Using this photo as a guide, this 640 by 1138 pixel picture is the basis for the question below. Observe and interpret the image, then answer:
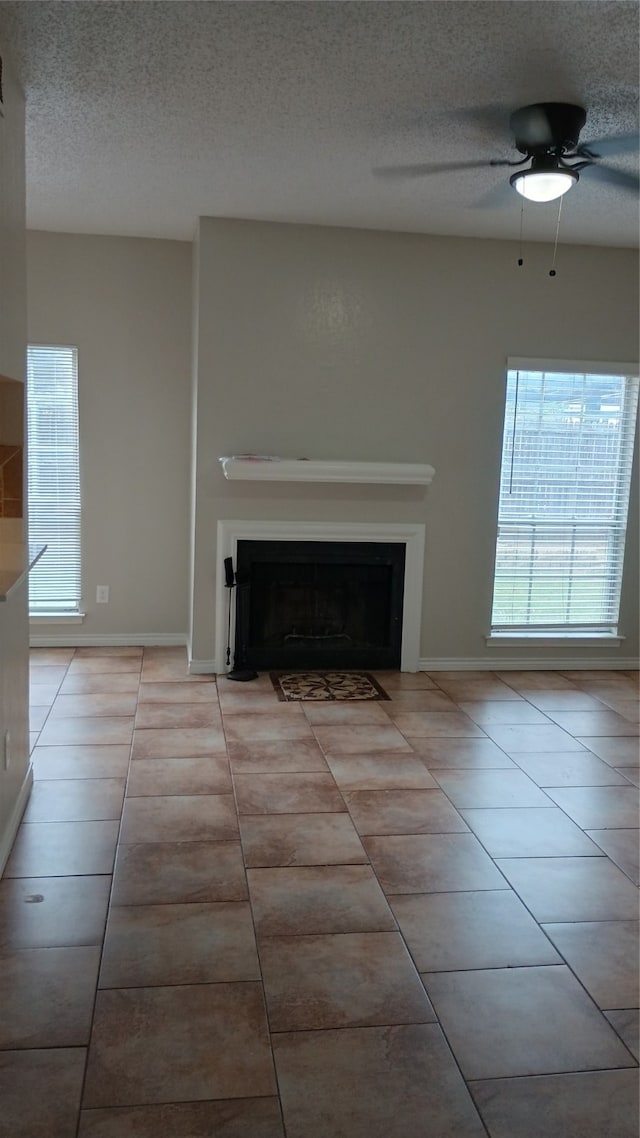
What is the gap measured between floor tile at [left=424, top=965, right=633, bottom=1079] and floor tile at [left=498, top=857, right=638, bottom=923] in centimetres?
30

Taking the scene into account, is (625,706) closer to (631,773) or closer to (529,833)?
(631,773)

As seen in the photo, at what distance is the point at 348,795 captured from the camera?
3381 mm

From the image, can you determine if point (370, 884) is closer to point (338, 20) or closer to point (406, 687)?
point (406, 687)

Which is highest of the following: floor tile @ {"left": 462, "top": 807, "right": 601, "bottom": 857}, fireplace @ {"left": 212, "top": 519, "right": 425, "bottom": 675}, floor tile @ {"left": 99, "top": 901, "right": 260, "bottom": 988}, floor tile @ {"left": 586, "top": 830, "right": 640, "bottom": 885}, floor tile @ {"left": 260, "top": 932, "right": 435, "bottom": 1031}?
fireplace @ {"left": 212, "top": 519, "right": 425, "bottom": 675}

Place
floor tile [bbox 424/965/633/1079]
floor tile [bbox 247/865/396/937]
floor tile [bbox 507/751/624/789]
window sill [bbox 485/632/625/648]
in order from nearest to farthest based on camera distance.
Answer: floor tile [bbox 424/965/633/1079], floor tile [bbox 247/865/396/937], floor tile [bbox 507/751/624/789], window sill [bbox 485/632/625/648]

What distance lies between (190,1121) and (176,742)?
7.25 ft

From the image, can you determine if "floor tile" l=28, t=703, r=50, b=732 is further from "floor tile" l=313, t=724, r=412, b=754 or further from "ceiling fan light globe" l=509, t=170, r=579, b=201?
"ceiling fan light globe" l=509, t=170, r=579, b=201

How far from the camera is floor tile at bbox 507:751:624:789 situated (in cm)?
361

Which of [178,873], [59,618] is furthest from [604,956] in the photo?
[59,618]

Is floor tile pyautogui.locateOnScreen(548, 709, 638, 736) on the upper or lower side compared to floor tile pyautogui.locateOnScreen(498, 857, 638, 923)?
upper

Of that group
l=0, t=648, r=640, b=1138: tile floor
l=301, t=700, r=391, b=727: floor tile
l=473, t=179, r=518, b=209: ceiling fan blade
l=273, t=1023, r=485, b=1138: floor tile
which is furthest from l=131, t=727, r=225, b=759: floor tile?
l=473, t=179, r=518, b=209: ceiling fan blade

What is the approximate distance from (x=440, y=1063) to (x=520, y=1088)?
0.18 metres

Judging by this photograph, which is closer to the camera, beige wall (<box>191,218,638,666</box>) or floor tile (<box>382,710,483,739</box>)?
floor tile (<box>382,710,483,739</box>)

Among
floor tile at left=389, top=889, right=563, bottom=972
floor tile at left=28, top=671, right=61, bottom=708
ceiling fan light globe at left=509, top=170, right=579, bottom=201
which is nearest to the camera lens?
floor tile at left=389, top=889, right=563, bottom=972
